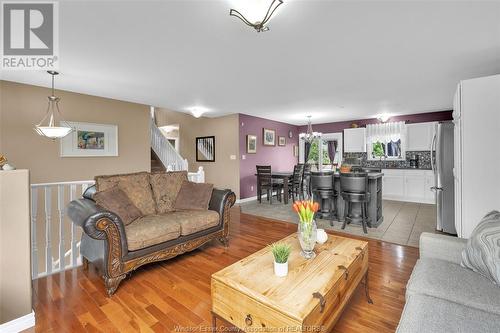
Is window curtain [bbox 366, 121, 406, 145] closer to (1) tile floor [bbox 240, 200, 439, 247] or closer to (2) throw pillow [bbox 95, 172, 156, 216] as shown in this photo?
(1) tile floor [bbox 240, 200, 439, 247]

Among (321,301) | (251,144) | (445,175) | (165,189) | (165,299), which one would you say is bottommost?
(165,299)

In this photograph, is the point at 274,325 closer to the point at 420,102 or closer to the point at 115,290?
the point at 115,290

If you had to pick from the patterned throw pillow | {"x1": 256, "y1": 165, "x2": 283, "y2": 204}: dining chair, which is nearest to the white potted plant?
the patterned throw pillow

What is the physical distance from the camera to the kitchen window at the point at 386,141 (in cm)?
633

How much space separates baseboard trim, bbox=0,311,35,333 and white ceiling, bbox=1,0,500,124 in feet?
7.85

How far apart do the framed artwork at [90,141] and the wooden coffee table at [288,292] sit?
420cm

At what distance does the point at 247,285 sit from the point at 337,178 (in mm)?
3319

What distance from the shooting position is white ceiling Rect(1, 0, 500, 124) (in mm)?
1911

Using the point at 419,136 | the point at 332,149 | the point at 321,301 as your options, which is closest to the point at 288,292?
the point at 321,301

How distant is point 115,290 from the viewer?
6.93ft

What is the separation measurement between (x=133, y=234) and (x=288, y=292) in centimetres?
165

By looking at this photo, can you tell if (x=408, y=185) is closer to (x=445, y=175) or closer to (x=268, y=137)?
(x=445, y=175)

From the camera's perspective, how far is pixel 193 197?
3148 mm

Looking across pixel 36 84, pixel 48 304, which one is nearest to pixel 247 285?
pixel 48 304
